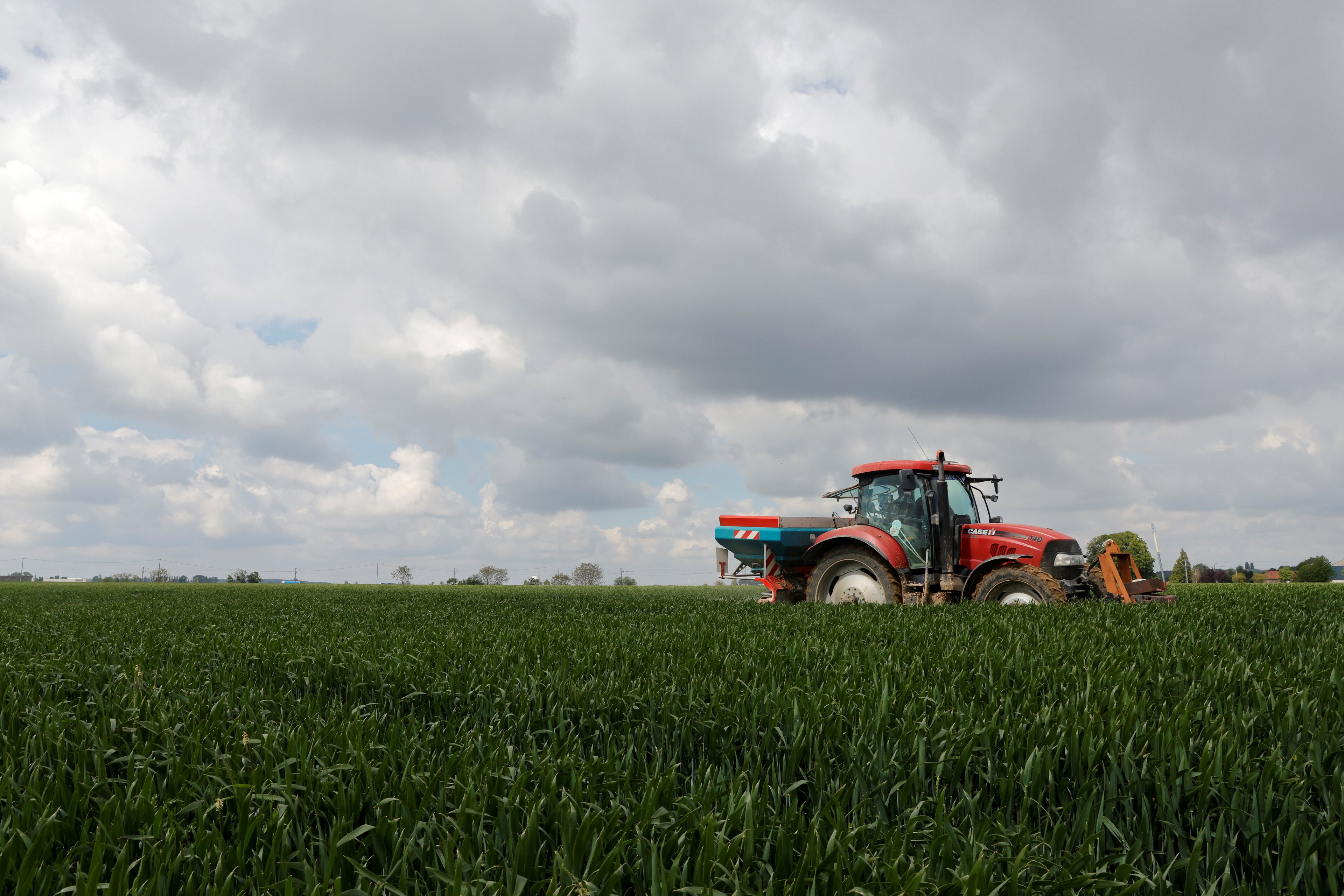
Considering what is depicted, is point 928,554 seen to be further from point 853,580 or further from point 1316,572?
point 1316,572

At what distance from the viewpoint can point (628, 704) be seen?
395 cm

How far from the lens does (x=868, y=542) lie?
38.4ft

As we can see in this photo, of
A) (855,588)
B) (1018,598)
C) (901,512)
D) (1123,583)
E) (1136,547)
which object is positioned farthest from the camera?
(1136,547)

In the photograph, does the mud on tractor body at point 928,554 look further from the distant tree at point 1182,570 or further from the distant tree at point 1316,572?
the distant tree at point 1316,572

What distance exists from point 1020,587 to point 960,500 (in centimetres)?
183

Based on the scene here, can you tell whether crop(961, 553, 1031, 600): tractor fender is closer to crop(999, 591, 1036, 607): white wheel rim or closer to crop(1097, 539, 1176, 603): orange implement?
crop(999, 591, 1036, 607): white wheel rim

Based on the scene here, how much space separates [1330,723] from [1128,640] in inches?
104

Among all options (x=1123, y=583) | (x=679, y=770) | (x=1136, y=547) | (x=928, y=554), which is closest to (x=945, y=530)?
(x=928, y=554)

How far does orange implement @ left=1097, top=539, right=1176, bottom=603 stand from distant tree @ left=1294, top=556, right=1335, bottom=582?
2587 inches

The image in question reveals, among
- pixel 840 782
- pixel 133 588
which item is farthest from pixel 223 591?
pixel 840 782

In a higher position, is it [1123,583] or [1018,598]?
[1123,583]

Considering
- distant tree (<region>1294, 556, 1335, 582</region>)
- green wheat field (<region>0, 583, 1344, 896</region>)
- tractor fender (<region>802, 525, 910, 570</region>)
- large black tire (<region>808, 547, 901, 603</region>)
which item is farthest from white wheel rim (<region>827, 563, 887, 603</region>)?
distant tree (<region>1294, 556, 1335, 582</region>)

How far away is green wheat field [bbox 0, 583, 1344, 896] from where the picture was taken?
6.74ft

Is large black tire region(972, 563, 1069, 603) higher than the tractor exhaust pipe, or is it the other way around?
the tractor exhaust pipe
